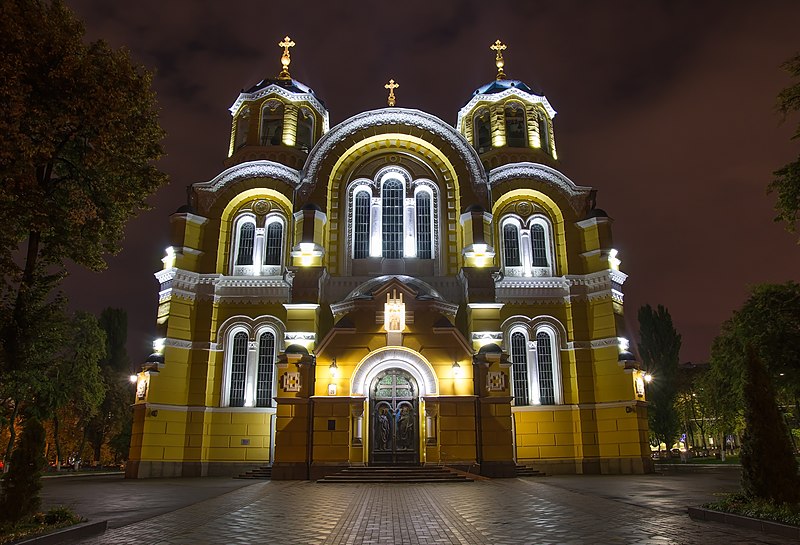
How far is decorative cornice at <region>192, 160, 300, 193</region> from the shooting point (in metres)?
30.9

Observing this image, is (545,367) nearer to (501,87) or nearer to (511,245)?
(511,245)

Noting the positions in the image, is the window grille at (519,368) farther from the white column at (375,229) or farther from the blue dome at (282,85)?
the blue dome at (282,85)

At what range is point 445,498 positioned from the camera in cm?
1494

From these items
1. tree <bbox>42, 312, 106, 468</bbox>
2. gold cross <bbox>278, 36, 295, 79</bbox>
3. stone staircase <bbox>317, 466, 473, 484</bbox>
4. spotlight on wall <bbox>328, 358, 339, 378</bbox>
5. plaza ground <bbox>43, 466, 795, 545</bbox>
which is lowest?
plaza ground <bbox>43, 466, 795, 545</bbox>

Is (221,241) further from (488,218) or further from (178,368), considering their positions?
(488,218)

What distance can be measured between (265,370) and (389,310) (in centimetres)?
809

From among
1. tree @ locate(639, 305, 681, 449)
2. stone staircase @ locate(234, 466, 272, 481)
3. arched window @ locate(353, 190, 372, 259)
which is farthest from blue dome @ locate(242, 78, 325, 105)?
tree @ locate(639, 305, 681, 449)

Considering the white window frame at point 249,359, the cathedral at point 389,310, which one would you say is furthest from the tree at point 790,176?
the white window frame at point 249,359

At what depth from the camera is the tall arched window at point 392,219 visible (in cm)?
2955

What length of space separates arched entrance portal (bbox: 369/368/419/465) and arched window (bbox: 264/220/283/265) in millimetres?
9682

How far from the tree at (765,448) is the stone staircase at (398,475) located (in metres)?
10.5

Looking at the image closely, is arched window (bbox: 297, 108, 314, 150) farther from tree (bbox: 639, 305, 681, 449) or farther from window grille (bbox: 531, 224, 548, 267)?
tree (bbox: 639, 305, 681, 449)

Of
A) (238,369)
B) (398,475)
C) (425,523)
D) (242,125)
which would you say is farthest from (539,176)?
(425,523)

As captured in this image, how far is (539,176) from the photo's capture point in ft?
103
